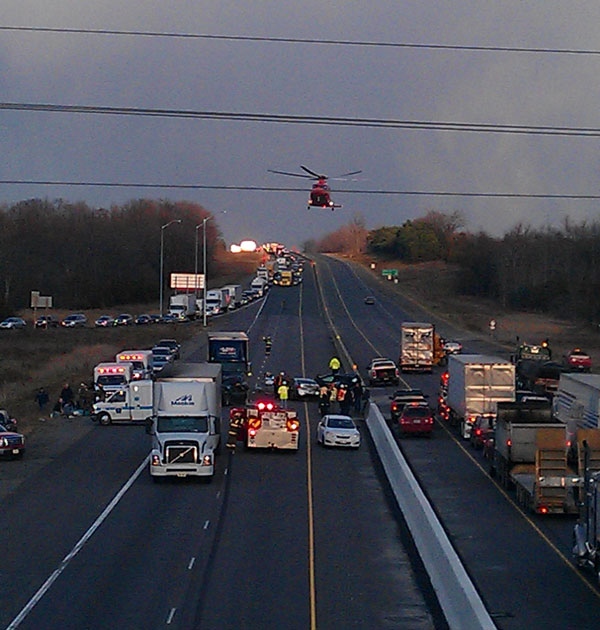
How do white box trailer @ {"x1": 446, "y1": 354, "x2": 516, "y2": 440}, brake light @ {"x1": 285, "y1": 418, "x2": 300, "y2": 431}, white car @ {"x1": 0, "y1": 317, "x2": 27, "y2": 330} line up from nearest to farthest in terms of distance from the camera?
brake light @ {"x1": 285, "y1": 418, "x2": 300, "y2": 431}, white box trailer @ {"x1": 446, "y1": 354, "x2": 516, "y2": 440}, white car @ {"x1": 0, "y1": 317, "x2": 27, "y2": 330}

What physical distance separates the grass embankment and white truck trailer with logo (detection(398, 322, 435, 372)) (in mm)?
20801

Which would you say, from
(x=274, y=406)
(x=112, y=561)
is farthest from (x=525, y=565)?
(x=274, y=406)

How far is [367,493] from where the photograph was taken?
31.2 meters

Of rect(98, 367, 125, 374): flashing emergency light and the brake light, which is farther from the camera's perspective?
→ rect(98, 367, 125, 374): flashing emergency light

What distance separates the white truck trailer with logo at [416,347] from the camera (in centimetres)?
7306

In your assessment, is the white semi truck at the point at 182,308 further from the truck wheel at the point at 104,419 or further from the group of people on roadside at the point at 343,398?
the truck wheel at the point at 104,419

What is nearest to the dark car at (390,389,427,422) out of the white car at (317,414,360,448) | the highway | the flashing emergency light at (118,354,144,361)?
the highway

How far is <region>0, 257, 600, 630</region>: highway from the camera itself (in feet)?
58.1

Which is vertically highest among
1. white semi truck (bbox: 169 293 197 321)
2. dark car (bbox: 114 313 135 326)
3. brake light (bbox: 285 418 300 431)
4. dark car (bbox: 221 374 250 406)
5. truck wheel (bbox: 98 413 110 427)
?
white semi truck (bbox: 169 293 197 321)

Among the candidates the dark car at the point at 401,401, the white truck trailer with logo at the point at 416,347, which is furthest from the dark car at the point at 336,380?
the white truck trailer with logo at the point at 416,347

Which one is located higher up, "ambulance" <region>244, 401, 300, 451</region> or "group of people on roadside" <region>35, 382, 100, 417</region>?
"ambulance" <region>244, 401, 300, 451</region>

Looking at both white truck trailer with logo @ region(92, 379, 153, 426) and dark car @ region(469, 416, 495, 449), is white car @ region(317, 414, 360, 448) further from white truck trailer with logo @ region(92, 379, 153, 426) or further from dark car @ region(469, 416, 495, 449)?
white truck trailer with logo @ region(92, 379, 153, 426)

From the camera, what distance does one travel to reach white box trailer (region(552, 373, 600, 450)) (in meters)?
35.5

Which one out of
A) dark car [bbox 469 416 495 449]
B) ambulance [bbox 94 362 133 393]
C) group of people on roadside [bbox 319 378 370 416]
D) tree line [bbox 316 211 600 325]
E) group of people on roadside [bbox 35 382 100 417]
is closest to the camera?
dark car [bbox 469 416 495 449]
